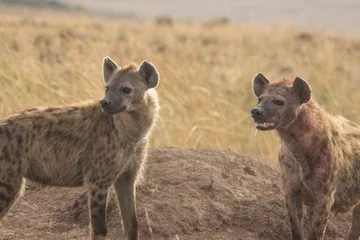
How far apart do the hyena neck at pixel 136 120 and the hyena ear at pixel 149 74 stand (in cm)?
10

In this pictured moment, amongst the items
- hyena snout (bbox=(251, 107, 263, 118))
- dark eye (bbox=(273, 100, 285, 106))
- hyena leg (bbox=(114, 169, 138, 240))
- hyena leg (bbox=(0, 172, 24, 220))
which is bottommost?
hyena leg (bbox=(114, 169, 138, 240))

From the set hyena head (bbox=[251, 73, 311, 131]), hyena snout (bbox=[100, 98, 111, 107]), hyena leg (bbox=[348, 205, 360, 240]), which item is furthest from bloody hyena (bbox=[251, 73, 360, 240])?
hyena snout (bbox=[100, 98, 111, 107])

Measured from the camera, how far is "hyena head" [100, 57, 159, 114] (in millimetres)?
5195

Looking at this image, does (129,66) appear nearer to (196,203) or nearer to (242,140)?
(196,203)

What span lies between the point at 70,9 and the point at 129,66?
185 ft

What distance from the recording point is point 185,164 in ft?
21.3

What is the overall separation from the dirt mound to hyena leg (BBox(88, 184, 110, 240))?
36cm

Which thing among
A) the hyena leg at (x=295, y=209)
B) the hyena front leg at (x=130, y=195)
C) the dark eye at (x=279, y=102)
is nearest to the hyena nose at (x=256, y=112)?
the dark eye at (x=279, y=102)

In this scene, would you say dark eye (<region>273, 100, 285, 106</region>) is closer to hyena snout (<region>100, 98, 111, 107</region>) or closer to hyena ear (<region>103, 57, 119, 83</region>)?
hyena snout (<region>100, 98, 111, 107</region>)

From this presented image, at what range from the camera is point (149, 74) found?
216 inches

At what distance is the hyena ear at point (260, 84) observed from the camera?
5.26 meters

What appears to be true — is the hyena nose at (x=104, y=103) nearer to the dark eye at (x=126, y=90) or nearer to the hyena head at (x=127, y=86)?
the hyena head at (x=127, y=86)

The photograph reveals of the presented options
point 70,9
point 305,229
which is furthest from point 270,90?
point 70,9

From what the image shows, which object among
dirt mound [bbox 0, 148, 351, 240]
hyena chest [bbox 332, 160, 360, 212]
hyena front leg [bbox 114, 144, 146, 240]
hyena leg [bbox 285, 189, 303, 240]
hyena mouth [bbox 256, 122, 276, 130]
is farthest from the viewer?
dirt mound [bbox 0, 148, 351, 240]
